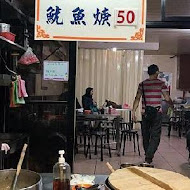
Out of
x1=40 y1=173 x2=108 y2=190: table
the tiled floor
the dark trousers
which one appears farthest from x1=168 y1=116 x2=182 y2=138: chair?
x1=40 y1=173 x2=108 y2=190: table

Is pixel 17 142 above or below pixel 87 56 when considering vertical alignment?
below

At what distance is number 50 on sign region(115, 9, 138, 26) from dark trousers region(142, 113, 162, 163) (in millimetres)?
3280

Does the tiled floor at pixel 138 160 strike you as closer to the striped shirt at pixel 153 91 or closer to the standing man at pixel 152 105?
the standing man at pixel 152 105

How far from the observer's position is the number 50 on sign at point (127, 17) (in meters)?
1.65

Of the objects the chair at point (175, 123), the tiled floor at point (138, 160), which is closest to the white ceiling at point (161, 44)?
the chair at point (175, 123)

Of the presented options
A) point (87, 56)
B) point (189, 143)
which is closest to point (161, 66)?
point (87, 56)

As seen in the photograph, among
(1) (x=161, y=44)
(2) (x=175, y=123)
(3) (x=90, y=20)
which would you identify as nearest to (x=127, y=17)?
(3) (x=90, y=20)

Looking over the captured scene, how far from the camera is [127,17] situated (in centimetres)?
165

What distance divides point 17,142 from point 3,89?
0.73 meters

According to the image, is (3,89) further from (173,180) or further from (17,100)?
(173,180)

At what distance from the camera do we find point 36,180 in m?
1.12

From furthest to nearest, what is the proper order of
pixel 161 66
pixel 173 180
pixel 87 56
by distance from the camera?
pixel 161 66
pixel 87 56
pixel 173 180

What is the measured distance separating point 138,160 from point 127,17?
4.00 metres

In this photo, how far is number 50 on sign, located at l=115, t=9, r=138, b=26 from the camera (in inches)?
65.0
